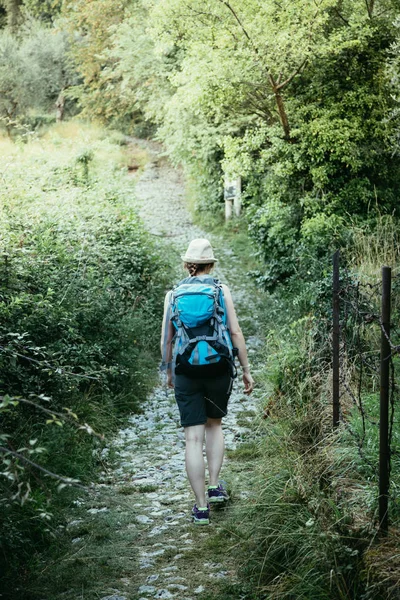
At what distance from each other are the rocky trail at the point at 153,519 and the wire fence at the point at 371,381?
1053 millimetres

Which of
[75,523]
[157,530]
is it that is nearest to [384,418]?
[157,530]

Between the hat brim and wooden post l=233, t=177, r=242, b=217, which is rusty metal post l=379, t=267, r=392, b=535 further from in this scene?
wooden post l=233, t=177, r=242, b=217

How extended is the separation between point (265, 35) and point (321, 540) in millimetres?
8610

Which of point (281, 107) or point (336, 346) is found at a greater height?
point (281, 107)

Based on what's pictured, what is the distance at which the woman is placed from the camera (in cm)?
497

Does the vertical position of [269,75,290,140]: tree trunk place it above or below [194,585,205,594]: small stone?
above

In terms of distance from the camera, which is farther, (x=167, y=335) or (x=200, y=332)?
(x=167, y=335)

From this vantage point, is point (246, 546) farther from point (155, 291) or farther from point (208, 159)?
point (208, 159)

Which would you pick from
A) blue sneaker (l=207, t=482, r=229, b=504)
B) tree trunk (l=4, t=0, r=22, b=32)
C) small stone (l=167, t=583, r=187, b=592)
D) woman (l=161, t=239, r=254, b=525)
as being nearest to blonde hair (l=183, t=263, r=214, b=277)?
woman (l=161, t=239, r=254, b=525)

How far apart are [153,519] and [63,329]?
8.03 feet

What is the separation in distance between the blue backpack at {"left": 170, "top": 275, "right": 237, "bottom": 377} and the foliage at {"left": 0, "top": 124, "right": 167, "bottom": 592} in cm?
77

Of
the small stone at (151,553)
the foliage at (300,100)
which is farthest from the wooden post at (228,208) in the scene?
the small stone at (151,553)

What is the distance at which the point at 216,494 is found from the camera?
5.27 m

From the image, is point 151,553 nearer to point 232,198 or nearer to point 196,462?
point 196,462
